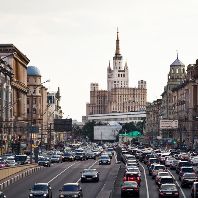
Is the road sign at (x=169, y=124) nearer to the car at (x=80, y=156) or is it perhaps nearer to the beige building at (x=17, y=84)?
the beige building at (x=17, y=84)

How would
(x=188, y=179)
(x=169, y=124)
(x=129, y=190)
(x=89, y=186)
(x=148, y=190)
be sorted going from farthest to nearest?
(x=169, y=124) < (x=89, y=186) < (x=188, y=179) < (x=148, y=190) < (x=129, y=190)

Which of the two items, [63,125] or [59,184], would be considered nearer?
[59,184]

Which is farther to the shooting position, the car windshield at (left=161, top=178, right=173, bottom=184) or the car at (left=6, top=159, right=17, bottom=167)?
the car at (left=6, top=159, right=17, bottom=167)

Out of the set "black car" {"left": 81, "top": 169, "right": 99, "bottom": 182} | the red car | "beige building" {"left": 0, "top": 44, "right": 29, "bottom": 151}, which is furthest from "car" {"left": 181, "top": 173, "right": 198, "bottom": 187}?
"beige building" {"left": 0, "top": 44, "right": 29, "bottom": 151}

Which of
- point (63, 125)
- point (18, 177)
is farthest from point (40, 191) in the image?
point (63, 125)

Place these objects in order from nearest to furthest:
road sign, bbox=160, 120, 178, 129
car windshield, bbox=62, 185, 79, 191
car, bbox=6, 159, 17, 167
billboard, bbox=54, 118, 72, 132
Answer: car windshield, bbox=62, 185, 79, 191
car, bbox=6, 159, 17, 167
billboard, bbox=54, 118, 72, 132
road sign, bbox=160, 120, 178, 129

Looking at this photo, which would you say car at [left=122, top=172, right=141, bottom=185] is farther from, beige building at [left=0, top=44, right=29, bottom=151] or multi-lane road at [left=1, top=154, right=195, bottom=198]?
beige building at [left=0, top=44, right=29, bottom=151]

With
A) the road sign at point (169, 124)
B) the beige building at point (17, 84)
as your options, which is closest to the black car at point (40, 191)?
the road sign at point (169, 124)

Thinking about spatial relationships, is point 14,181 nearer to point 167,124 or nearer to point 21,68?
point 167,124

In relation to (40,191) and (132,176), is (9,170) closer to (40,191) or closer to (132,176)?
(132,176)

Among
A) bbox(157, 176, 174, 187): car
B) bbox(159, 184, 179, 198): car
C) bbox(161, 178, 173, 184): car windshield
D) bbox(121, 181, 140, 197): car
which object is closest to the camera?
bbox(159, 184, 179, 198): car

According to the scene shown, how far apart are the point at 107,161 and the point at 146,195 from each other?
52127mm

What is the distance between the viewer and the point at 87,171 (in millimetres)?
67750

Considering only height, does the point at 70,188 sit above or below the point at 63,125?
below
